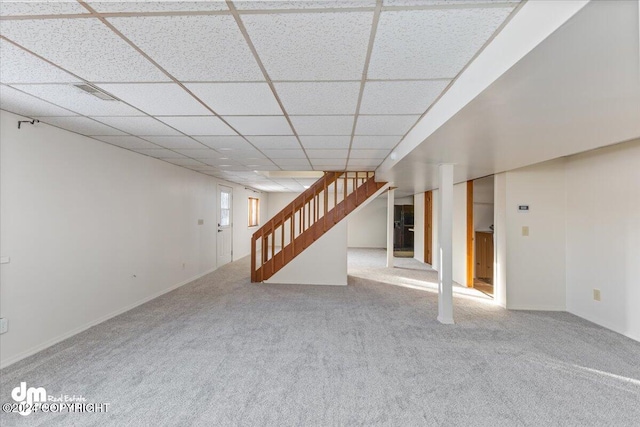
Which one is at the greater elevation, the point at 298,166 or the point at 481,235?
the point at 298,166

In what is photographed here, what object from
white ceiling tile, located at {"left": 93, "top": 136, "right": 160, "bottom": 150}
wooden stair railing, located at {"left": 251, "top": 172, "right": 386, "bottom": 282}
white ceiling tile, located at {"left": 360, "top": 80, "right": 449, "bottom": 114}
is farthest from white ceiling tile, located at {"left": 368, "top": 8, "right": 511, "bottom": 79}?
wooden stair railing, located at {"left": 251, "top": 172, "right": 386, "bottom": 282}

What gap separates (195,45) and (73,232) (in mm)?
2903

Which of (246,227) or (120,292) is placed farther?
(246,227)

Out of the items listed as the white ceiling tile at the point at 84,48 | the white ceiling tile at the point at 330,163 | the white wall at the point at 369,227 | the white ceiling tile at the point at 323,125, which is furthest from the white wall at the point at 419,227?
the white ceiling tile at the point at 84,48

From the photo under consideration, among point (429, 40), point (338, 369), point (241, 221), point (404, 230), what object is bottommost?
point (338, 369)

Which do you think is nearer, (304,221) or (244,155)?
(244,155)

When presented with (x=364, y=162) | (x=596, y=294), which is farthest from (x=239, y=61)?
(x=596, y=294)

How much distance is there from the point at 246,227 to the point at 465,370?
7987mm

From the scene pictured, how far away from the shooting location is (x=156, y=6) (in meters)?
1.28

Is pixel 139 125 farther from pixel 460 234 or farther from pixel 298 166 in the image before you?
pixel 460 234

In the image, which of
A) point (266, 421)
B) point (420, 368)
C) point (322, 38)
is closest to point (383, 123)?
point (322, 38)

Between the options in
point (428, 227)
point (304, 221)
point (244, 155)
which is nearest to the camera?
point (244, 155)

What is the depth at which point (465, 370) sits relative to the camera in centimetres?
254

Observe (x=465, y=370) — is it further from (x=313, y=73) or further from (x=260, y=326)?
(x=313, y=73)
